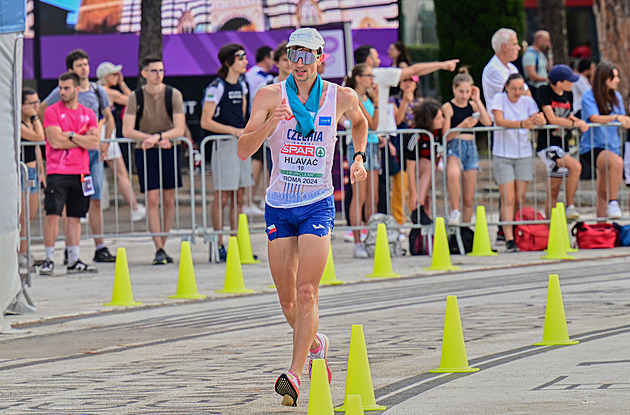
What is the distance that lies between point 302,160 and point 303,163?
0.02 meters

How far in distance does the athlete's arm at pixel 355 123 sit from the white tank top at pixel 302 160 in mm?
111

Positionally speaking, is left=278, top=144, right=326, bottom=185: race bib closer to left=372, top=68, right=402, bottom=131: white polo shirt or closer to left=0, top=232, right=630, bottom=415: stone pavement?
left=0, top=232, right=630, bottom=415: stone pavement

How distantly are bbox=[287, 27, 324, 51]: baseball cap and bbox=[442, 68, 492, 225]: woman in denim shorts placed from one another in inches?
294

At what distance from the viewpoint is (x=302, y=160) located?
690cm

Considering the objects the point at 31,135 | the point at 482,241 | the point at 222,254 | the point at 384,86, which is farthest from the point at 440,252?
the point at 31,135

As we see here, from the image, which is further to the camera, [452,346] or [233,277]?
[233,277]

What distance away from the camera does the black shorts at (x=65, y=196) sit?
13.0 m

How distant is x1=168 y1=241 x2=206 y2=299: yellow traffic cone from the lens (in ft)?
37.5

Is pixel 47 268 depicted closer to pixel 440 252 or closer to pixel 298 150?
pixel 440 252

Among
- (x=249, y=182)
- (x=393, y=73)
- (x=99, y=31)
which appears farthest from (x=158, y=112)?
(x=99, y=31)

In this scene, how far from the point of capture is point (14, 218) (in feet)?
33.4

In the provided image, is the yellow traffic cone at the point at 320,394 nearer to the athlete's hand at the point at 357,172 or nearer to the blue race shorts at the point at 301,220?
the blue race shorts at the point at 301,220

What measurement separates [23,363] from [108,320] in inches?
83.5

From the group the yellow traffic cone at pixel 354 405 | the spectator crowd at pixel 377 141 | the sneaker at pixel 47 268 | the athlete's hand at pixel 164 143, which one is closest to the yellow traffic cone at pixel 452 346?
the yellow traffic cone at pixel 354 405
